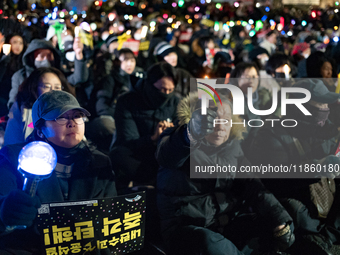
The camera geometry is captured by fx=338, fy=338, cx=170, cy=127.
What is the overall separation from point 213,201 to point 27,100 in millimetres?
1742

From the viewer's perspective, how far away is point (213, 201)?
2.39 meters

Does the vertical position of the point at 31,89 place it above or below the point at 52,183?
above

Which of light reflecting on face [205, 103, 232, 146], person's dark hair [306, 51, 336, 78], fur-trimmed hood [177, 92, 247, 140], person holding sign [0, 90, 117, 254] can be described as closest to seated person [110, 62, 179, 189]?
fur-trimmed hood [177, 92, 247, 140]

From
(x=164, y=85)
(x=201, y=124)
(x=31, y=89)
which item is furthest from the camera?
(x=164, y=85)

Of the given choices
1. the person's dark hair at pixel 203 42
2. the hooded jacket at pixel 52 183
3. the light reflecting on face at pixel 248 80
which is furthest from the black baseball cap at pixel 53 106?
the person's dark hair at pixel 203 42

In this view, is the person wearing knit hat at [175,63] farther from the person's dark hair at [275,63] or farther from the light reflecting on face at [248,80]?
the person's dark hair at [275,63]

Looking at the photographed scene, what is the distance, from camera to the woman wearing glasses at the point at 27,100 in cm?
282

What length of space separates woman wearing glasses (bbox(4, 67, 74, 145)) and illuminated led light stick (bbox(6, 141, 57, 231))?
1.46 meters

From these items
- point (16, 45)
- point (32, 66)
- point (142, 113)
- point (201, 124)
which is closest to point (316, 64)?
point (142, 113)

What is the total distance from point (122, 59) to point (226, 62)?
168 cm

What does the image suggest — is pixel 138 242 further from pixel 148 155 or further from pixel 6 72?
pixel 6 72

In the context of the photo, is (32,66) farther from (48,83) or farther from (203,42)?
(203,42)

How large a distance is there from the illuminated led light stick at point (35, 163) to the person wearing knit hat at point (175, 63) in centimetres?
301

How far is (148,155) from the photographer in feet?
9.88
